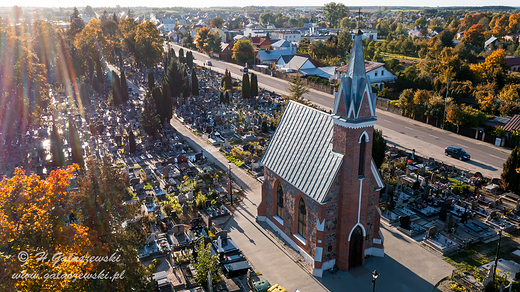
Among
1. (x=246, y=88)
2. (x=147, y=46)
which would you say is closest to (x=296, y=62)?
(x=246, y=88)

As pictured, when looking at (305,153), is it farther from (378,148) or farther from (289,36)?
(289,36)

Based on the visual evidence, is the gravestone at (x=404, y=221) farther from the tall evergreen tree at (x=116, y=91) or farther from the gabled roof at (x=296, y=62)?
the gabled roof at (x=296, y=62)

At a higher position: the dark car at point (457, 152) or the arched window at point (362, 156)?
the arched window at point (362, 156)

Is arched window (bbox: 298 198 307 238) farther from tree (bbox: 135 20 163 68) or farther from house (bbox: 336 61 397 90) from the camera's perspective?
tree (bbox: 135 20 163 68)

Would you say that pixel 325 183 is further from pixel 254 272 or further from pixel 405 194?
pixel 405 194

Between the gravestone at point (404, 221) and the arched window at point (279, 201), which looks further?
the gravestone at point (404, 221)

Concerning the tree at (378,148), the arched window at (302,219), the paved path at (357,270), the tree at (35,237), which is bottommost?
the paved path at (357,270)

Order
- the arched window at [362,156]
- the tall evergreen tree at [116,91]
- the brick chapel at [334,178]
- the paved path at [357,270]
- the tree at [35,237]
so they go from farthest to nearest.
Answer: the tall evergreen tree at [116,91] < the paved path at [357,270] < the arched window at [362,156] < the brick chapel at [334,178] < the tree at [35,237]

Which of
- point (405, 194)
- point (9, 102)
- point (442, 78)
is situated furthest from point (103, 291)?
point (442, 78)

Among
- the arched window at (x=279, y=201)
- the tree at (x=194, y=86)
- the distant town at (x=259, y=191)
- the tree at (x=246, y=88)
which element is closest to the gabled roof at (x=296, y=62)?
the tree at (x=246, y=88)

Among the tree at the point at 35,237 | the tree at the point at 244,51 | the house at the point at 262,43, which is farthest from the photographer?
the house at the point at 262,43
